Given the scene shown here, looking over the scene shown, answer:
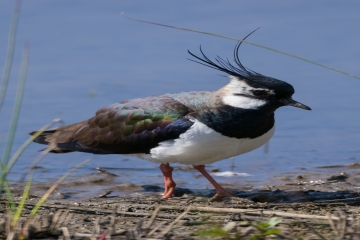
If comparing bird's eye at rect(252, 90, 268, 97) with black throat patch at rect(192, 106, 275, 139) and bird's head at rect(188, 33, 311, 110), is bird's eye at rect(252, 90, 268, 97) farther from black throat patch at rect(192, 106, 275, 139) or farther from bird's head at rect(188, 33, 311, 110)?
black throat patch at rect(192, 106, 275, 139)

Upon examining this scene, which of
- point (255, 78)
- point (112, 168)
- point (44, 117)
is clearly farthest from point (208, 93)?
point (44, 117)

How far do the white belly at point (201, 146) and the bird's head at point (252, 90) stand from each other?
0.32 meters

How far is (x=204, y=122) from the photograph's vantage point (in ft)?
22.3

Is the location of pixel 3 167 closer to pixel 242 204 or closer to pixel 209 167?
pixel 242 204

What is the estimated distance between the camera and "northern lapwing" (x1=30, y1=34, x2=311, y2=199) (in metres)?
6.76

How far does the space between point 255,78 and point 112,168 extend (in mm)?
2380

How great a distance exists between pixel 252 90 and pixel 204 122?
52 cm

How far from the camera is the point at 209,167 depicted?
860cm

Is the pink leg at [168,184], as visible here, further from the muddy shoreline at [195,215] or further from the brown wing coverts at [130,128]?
the brown wing coverts at [130,128]

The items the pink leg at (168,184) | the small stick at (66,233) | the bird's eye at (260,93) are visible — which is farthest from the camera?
the pink leg at (168,184)

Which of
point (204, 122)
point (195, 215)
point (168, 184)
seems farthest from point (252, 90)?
point (195, 215)

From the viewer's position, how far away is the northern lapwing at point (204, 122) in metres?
6.76

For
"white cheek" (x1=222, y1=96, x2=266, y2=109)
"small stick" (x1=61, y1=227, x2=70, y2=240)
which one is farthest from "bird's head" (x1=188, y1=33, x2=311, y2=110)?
"small stick" (x1=61, y1=227, x2=70, y2=240)

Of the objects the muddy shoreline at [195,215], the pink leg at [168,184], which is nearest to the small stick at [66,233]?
the muddy shoreline at [195,215]
